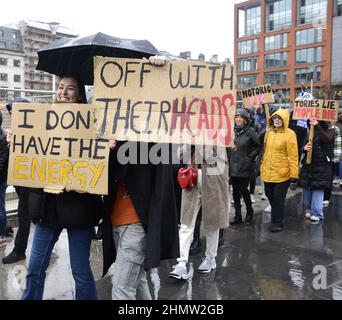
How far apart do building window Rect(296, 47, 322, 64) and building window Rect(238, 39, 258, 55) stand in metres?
9.97

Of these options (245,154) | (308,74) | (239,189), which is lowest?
(239,189)

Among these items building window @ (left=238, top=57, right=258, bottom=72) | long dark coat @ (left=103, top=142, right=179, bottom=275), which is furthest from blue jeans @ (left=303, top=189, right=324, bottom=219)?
building window @ (left=238, top=57, right=258, bottom=72)

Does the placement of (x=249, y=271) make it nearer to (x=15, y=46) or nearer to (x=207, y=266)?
(x=207, y=266)

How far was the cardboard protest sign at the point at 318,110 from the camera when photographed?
6.45m

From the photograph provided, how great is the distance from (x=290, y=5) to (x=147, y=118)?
83.6 meters

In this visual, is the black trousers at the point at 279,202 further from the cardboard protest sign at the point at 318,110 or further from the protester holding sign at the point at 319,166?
the cardboard protest sign at the point at 318,110

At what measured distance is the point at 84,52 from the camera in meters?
3.49

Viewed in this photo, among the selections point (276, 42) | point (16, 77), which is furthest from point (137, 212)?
point (16, 77)

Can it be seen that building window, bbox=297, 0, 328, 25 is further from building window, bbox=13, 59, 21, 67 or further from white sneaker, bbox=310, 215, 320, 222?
white sneaker, bbox=310, 215, 320, 222

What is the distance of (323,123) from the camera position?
6.82 metres

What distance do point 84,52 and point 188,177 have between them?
168cm

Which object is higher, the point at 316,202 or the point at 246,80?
the point at 246,80
